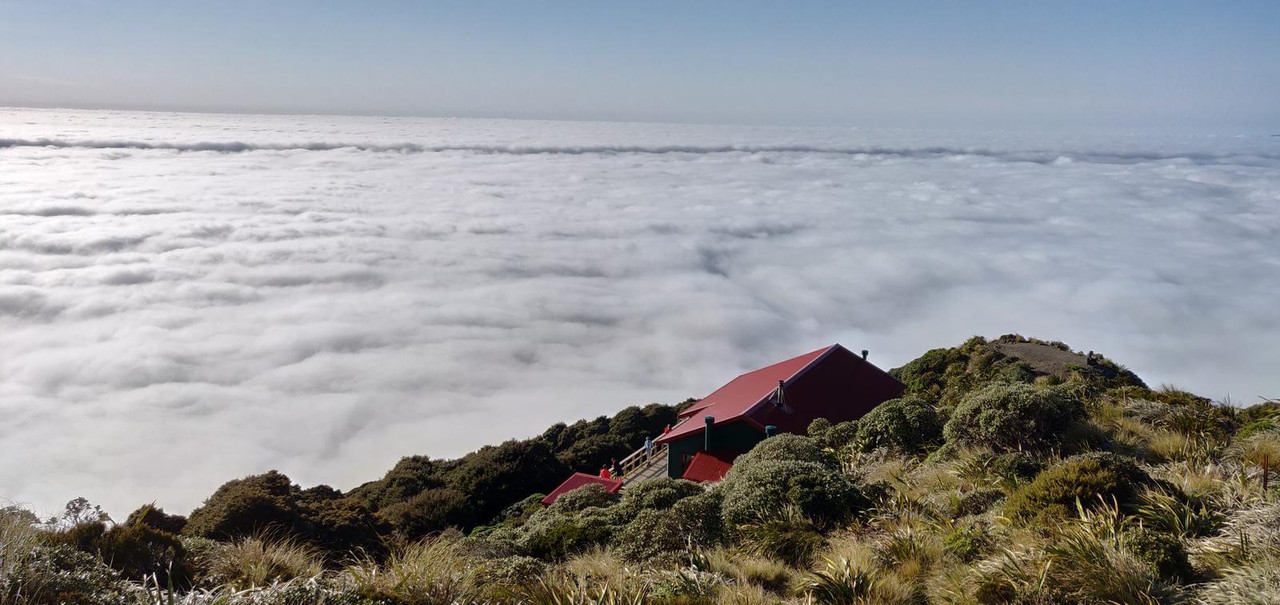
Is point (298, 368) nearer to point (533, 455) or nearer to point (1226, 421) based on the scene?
point (533, 455)

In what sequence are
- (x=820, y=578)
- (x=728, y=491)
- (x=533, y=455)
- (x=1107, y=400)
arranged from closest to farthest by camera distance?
(x=820, y=578)
(x=728, y=491)
(x=1107, y=400)
(x=533, y=455)

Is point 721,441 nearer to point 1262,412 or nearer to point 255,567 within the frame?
point 1262,412

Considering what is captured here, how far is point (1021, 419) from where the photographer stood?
36.3ft

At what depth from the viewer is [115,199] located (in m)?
159

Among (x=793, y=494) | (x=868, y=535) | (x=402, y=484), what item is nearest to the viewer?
(x=868, y=535)

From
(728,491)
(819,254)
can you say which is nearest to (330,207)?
(819,254)

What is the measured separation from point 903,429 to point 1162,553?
8336mm

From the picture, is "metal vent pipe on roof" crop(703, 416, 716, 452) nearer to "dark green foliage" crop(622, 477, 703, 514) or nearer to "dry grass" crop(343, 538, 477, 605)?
"dark green foliage" crop(622, 477, 703, 514)

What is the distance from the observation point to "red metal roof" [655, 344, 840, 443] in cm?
2238

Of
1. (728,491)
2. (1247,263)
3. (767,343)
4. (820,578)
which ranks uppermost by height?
(820,578)

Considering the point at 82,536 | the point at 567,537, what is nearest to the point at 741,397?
the point at 567,537

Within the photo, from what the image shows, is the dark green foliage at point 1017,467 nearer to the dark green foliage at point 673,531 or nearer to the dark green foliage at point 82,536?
the dark green foliage at point 673,531

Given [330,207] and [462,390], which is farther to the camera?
[330,207]

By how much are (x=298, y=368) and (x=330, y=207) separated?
4337 inches
